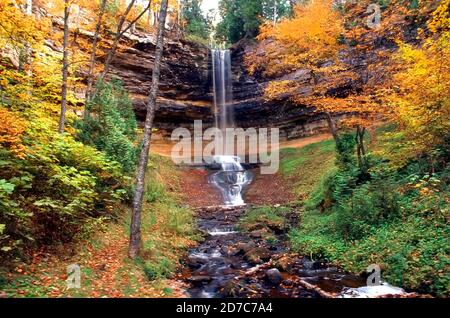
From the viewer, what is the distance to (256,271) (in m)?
8.16

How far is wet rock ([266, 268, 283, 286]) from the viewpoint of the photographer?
7.45 m

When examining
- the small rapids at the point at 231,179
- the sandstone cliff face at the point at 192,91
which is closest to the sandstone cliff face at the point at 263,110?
the sandstone cliff face at the point at 192,91

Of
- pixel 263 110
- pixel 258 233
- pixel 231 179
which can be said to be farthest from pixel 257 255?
pixel 263 110

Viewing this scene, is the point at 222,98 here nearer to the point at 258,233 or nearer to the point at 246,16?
the point at 246,16

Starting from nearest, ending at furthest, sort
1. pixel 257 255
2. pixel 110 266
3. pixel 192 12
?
pixel 110 266 < pixel 257 255 < pixel 192 12

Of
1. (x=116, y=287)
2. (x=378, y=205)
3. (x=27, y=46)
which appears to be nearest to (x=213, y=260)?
(x=116, y=287)

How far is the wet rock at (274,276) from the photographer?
7.45 m

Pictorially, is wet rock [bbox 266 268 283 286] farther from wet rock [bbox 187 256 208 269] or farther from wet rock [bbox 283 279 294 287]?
wet rock [bbox 187 256 208 269]

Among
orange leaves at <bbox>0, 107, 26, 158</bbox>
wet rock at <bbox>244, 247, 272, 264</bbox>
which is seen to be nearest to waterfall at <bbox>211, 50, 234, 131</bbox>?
wet rock at <bbox>244, 247, 272, 264</bbox>

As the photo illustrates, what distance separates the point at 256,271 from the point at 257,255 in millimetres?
1253

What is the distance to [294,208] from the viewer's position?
1606 centimetres

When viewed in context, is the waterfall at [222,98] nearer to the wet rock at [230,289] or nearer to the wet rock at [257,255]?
the wet rock at [257,255]

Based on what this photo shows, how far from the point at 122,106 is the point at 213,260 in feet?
32.4
